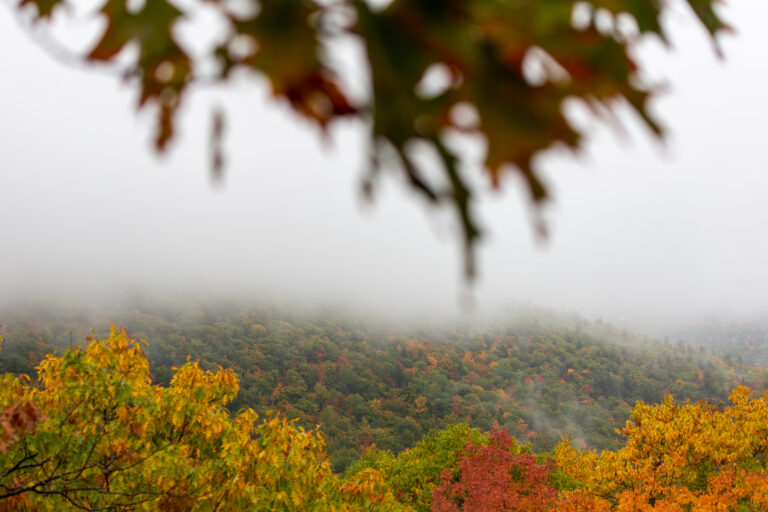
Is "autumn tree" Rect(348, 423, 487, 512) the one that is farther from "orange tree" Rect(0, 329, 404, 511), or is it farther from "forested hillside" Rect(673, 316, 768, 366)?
"forested hillside" Rect(673, 316, 768, 366)

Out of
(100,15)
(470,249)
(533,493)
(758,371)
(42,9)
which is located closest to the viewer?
(470,249)

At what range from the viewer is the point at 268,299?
117312 mm

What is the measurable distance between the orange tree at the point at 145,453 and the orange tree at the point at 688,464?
846cm

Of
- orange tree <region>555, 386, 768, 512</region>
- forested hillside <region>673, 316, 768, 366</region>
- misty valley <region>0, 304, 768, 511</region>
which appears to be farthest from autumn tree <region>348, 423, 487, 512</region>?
forested hillside <region>673, 316, 768, 366</region>

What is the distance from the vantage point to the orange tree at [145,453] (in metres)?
5.21

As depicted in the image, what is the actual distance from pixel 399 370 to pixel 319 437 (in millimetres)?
69267

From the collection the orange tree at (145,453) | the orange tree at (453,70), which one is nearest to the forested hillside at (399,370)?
the orange tree at (145,453)

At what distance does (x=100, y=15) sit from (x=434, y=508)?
15.1m

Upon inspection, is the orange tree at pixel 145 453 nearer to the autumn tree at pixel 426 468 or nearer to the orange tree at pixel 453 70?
the orange tree at pixel 453 70

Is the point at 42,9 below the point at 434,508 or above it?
above

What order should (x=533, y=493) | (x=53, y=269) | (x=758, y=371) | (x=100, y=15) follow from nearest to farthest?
1. (x=100, y=15)
2. (x=533, y=493)
3. (x=758, y=371)
4. (x=53, y=269)

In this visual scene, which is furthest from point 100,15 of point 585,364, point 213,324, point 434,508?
point 585,364

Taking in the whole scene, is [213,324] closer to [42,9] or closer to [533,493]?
[533,493]

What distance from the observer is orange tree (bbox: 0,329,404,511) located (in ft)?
17.1
